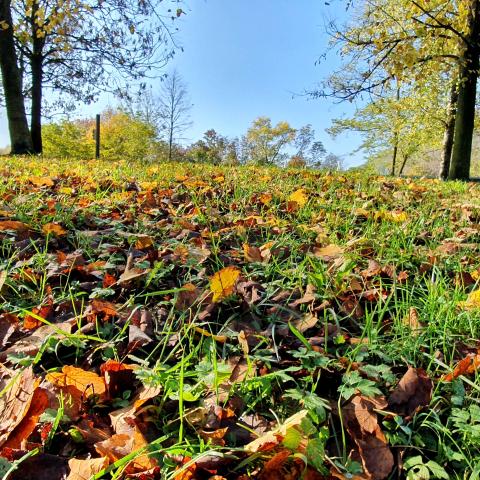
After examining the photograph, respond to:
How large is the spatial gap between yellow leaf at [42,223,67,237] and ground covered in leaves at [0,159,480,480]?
11 mm

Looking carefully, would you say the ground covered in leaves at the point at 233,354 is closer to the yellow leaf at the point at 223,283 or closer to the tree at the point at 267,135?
the yellow leaf at the point at 223,283

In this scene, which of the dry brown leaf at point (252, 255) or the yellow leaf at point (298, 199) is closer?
the dry brown leaf at point (252, 255)

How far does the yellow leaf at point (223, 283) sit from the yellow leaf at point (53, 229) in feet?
3.15

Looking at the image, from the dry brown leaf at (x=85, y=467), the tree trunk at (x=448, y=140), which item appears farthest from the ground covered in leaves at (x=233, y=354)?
the tree trunk at (x=448, y=140)

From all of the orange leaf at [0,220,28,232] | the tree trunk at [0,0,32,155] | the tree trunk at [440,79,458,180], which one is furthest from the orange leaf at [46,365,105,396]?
the tree trunk at [440,79,458,180]

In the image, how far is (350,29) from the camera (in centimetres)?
962

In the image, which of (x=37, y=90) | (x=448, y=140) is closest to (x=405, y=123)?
(x=448, y=140)

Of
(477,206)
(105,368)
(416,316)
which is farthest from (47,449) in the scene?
(477,206)

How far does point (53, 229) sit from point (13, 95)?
10.0 metres

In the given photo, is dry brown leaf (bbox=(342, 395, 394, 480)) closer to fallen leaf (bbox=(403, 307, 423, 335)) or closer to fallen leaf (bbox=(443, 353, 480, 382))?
fallen leaf (bbox=(443, 353, 480, 382))

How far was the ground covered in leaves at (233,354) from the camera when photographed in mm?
816

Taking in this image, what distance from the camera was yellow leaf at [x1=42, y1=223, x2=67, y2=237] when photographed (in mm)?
1860

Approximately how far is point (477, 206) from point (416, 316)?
2.11m

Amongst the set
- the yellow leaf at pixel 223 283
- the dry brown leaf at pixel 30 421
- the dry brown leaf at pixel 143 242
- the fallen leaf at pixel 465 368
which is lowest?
the dry brown leaf at pixel 30 421
